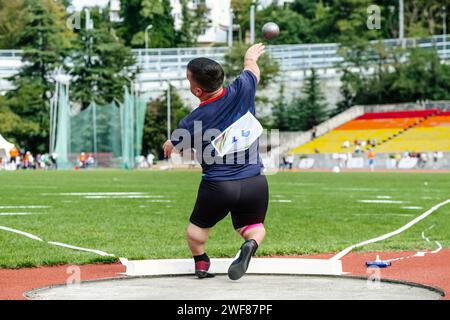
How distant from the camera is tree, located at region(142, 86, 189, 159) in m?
80.9

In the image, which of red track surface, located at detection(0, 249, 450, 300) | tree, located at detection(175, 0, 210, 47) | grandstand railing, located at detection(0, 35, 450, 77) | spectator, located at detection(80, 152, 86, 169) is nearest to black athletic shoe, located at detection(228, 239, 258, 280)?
red track surface, located at detection(0, 249, 450, 300)

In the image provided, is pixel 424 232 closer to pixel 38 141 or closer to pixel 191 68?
pixel 191 68

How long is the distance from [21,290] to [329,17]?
96.6m

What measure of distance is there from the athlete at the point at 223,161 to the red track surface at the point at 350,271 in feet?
4.03

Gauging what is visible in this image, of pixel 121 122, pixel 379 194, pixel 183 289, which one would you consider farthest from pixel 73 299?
pixel 121 122

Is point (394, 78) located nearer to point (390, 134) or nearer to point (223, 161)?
point (390, 134)

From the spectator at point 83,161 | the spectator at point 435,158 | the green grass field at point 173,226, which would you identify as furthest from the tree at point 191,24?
the green grass field at point 173,226

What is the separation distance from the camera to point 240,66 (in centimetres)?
8094

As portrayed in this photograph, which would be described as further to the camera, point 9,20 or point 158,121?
point 9,20

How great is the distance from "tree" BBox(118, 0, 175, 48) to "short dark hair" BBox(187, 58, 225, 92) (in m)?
98.7

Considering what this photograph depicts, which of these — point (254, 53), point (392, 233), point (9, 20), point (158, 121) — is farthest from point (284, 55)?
point (254, 53)

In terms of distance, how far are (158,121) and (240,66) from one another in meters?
8.35

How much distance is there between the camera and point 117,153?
2803 inches

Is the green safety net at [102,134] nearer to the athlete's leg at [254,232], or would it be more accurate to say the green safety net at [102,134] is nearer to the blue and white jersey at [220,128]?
the athlete's leg at [254,232]
